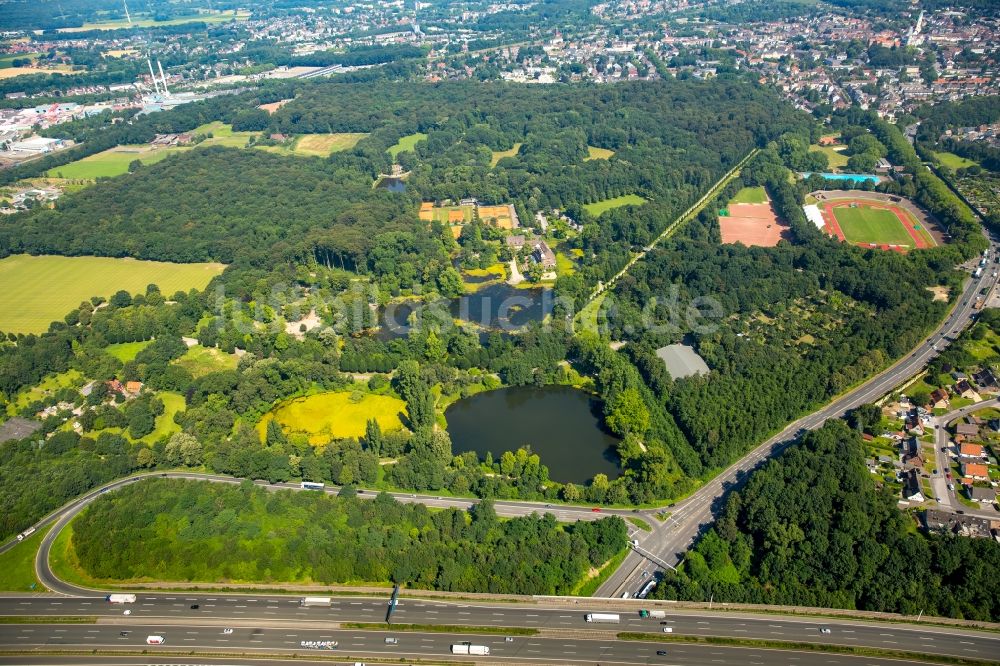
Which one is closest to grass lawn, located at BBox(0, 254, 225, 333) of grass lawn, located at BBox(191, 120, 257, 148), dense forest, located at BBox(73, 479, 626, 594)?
dense forest, located at BBox(73, 479, 626, 594)

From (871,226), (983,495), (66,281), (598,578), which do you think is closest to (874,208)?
(871,226)

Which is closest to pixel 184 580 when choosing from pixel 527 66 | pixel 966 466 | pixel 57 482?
pixel 57 482

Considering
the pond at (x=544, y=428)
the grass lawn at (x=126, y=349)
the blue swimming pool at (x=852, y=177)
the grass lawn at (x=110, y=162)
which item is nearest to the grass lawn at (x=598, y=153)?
the blue swimming pool at (x=852, y=177)

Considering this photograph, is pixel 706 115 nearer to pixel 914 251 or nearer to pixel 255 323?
pixel 914 251

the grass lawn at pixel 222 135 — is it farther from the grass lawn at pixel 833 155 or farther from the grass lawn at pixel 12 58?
the grass lawn at pixel 833 155

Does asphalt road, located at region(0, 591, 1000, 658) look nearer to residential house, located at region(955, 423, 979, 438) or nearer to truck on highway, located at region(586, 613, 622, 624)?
truck on highway, located at region(586, 613, 622, 624)

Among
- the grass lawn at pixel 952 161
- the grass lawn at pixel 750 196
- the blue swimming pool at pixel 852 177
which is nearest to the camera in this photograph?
the grass lawn at pixel 750 196

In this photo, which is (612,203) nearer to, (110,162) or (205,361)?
(205,361)
